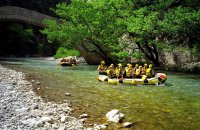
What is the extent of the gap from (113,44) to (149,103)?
18301 mm

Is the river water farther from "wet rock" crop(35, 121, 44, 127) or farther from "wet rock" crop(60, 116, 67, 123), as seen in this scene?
"wet rock" crop(35, 121, 44, 127)

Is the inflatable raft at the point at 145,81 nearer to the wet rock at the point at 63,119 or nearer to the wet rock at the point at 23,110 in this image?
the wet rock at the point at 23,110

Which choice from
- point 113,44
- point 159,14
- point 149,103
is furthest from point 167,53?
point 149,103

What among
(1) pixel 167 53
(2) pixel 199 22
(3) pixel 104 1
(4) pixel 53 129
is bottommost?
(4) pixel 53 129

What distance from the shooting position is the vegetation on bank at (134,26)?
2148 cm

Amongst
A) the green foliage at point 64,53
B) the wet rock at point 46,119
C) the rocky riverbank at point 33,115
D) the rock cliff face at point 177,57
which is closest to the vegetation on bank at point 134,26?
the rock cliff face at point 177,57

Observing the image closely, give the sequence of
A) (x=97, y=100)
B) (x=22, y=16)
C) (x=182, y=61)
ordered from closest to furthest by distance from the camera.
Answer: (x=97, y=100)
(x=182, y=61)
(x=22, y=16)

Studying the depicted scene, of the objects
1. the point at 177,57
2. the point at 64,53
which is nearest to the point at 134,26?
the point at 177,57

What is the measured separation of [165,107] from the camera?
8.98 m

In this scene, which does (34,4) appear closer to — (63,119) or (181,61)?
(181,61)

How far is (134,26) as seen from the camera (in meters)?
22.2

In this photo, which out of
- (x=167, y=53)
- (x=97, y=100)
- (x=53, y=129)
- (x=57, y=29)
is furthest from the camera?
(x=57, y=29)

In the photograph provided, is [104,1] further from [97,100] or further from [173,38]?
[97,100]

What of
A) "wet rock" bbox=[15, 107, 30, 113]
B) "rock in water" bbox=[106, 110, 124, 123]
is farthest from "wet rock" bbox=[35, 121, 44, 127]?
"rock in water" bbox=[106, 110, 124, 123]
